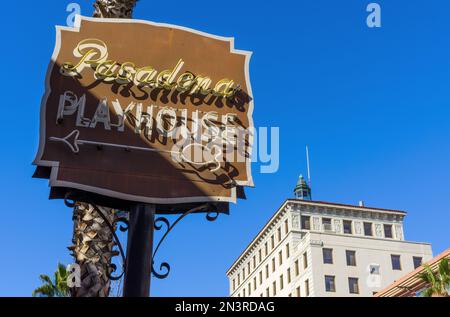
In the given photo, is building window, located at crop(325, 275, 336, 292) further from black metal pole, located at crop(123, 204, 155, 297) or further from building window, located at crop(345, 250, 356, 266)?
black metal pole, located at crop(123, 204, 155, 297)

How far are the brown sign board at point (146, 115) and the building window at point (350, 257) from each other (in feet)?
178

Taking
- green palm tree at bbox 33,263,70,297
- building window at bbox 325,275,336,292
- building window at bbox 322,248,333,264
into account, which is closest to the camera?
green palm tree at bbox 33,263,70,297

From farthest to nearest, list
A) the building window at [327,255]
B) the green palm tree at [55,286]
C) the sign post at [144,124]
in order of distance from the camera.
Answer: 1. the building window at [327,255]
2. the green palm tree at [55,286]
3. the sign post at [144,124]

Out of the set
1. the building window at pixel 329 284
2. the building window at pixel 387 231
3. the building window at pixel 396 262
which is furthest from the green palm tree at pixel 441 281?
the building window at pixel 387 231

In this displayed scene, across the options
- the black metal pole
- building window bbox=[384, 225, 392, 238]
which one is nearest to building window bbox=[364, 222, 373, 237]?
building window bbox=[384, 225, 392, 238]

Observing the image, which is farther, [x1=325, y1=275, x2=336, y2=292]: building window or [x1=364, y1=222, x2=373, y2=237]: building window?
[x1=364, y1=222, x2=373, y2=237]: building window

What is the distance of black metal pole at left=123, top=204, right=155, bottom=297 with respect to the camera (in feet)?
23.3

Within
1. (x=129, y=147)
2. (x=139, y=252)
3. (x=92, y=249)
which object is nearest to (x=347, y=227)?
(x=92, y=249)

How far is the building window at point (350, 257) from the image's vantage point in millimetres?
60062

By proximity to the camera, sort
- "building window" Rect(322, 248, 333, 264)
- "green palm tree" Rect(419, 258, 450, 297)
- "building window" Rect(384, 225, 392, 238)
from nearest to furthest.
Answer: "green palm tree" Rect(419, 258, 450, 297), "building window" Rect(322, 248, 333, 264), "building window" Rect(384, 225, 392, 238)

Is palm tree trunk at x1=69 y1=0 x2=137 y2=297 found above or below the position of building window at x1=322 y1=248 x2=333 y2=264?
below

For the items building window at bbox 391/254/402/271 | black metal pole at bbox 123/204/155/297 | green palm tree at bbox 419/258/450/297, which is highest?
building window at bbox 391/254/402/271

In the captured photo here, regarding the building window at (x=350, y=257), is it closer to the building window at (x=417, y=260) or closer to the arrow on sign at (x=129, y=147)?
the building window at (x=417, y=260)
